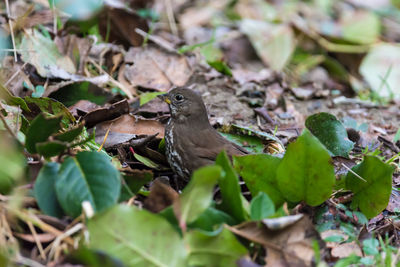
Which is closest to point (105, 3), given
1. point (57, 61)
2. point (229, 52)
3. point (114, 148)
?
point (57, 61)

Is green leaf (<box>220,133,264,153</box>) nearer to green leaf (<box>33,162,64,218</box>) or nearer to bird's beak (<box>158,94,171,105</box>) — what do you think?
bird's beak (<box>158,94,171,105</box>)

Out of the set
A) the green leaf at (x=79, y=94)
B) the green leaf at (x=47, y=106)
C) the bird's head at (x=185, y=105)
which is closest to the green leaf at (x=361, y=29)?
the bird's head at (x=185, y=105)

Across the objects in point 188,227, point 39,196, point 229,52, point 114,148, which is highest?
point 39,196

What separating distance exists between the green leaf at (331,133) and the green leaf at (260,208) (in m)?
1.26

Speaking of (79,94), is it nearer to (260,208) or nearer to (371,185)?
(260,208)

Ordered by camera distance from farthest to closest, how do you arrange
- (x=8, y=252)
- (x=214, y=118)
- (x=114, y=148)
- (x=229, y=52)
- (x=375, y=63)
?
1. (x=229, y=52)
2. (x=375, y=63)
3. (x=214, y=118)
4. (x=114, y=148)
5. (x=8, y=252)

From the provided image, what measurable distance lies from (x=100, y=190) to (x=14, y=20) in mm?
2709

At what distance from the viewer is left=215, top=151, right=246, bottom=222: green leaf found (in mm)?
2572

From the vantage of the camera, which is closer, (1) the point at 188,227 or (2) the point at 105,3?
(1) the point at 188,227

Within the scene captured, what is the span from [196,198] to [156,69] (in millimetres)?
2851

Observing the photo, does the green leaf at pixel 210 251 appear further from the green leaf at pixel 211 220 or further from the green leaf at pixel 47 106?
the green leaf at pixel 47 106

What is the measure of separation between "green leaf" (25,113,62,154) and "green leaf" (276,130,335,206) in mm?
Result: 1149

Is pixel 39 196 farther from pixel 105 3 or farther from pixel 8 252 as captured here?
pixel 105 3

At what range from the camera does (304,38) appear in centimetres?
766
